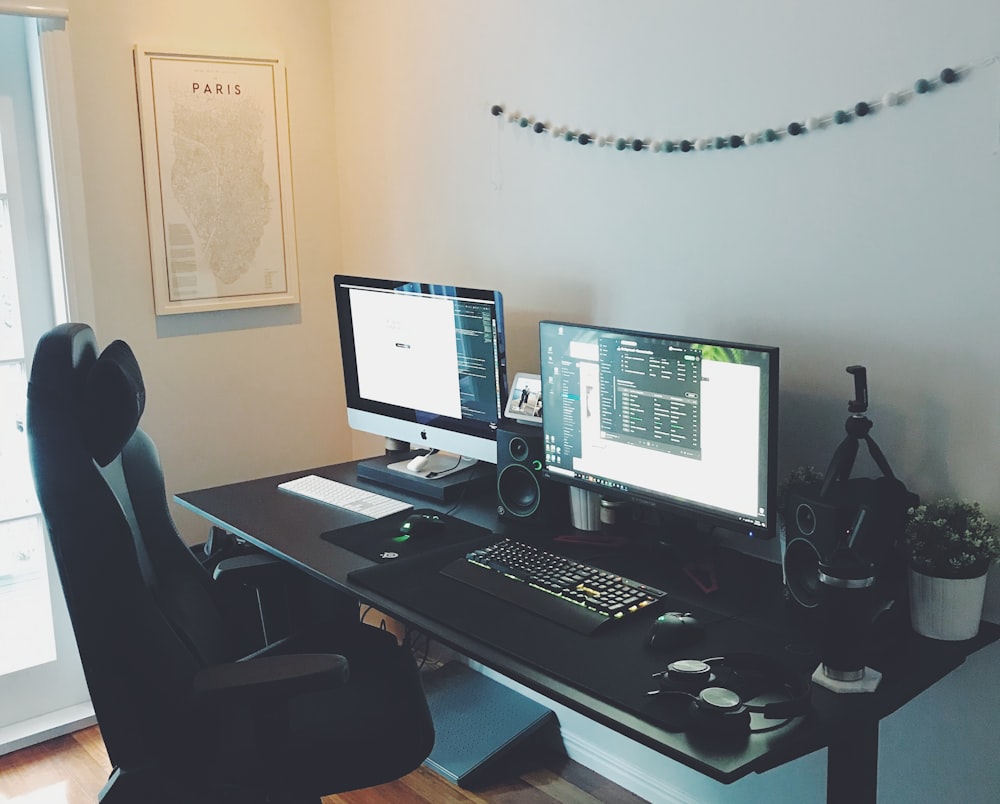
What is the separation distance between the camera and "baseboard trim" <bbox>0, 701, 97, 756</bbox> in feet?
9.40

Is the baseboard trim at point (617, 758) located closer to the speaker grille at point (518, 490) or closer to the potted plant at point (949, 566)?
the speaker grille at point (518, 490)

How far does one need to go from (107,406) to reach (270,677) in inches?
19.7

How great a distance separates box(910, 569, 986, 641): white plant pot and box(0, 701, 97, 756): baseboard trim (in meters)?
2.19

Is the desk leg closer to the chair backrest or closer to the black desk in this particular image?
the black desk

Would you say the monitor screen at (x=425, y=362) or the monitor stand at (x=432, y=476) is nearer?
the monitor screen at (x=425, y=362)

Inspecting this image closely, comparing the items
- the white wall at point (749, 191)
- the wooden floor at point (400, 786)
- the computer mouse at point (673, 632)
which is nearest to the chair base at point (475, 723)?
the wooden floor at point (400, 786)

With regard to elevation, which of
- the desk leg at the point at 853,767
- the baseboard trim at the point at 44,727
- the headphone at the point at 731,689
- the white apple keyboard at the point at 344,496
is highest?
the white apple keyboard at the point at 344,496

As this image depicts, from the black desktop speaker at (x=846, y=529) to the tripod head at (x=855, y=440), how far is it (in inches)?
1.0

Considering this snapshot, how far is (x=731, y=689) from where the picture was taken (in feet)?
5.04

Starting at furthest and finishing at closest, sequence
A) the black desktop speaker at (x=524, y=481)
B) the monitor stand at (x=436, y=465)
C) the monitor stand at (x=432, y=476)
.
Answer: the monitor stand at (x=436, y=465) → the monitor stand at (x=432, y=476) → the black desktop speaker at (x=524, y=481)

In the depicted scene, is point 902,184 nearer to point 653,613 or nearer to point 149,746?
point 653,613

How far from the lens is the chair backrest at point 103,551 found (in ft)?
5.37

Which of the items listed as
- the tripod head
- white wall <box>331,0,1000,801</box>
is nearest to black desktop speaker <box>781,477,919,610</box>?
the tripod head

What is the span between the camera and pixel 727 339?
7.25 ft
